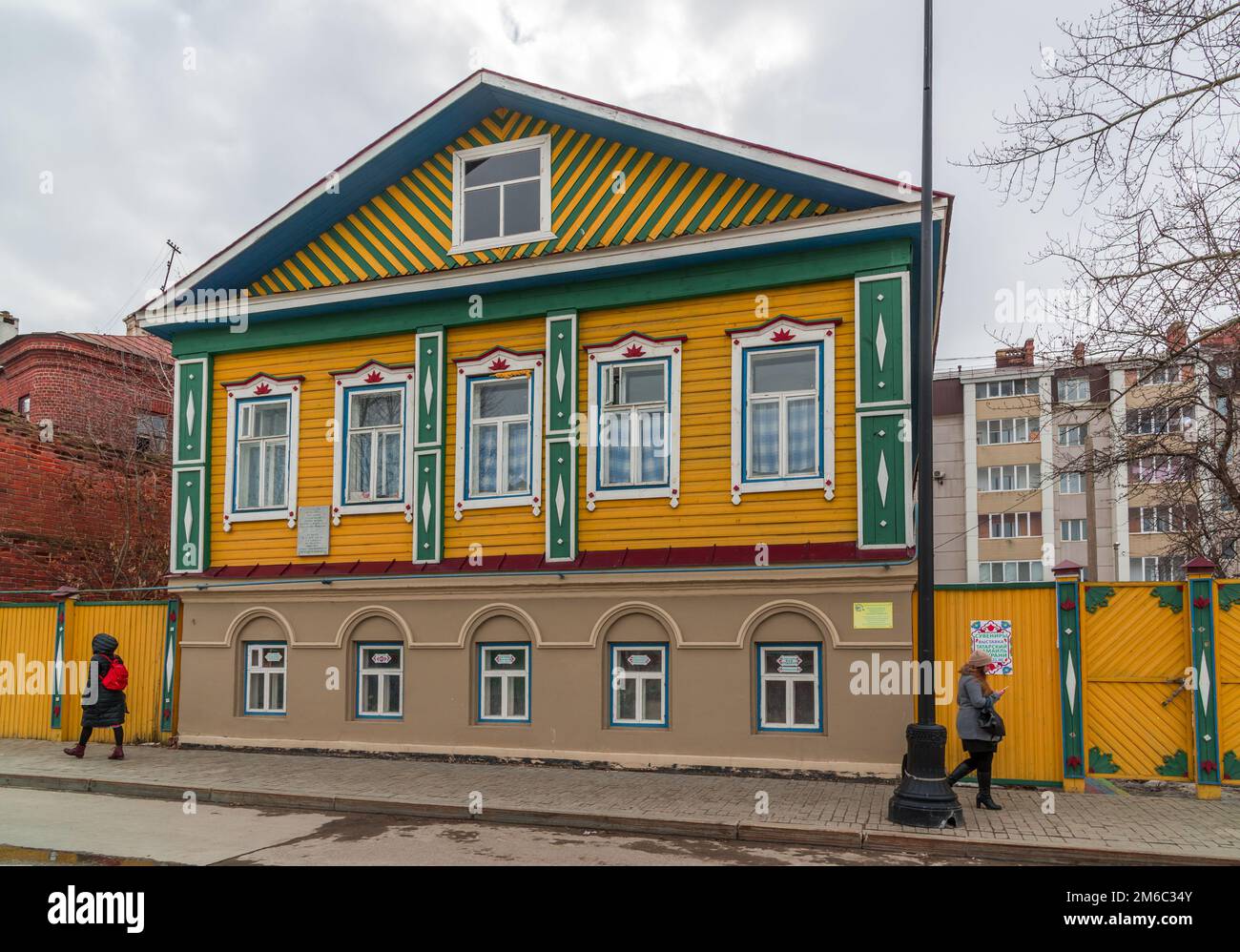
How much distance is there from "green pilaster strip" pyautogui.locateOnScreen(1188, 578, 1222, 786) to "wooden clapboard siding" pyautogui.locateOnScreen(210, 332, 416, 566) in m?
10.3

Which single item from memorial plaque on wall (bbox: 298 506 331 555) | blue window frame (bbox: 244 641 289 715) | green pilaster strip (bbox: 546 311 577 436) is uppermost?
green pilaster strip (bbox: 546 311 577 436)

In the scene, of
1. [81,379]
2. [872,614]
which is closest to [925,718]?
[872,614]

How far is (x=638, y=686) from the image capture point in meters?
14.1

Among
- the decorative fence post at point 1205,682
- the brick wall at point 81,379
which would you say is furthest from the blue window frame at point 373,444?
the brick wall at point 81,379

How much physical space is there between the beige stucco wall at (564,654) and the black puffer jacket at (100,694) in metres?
1.69

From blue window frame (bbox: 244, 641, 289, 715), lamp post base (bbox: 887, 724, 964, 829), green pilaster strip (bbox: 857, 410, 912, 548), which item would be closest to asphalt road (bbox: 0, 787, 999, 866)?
lamp post base (bbox: 887, 724, 964, 829)

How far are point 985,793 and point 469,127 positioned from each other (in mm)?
11831

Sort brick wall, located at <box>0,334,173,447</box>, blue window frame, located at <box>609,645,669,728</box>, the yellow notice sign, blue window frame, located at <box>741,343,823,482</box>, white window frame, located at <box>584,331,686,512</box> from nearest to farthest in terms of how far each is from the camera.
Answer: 1. the yellow notice sign
2. blue window frame, located at <box>741,343,823,482</box>
3. blue window frame, located at <box>609,645,669,728</box>
4. white window frame, located at <box>584,331,686,512</box>
5. brick wall, located at <box>0,334,173,447</box>

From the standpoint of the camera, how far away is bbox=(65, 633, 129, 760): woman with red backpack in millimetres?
14953

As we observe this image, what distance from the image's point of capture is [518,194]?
51.9 ft

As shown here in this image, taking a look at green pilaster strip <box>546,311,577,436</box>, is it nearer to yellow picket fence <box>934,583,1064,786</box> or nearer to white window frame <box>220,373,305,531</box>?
Answer: white window frame <box>220,373,305,531</box>

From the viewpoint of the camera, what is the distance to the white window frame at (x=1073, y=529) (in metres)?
54.4

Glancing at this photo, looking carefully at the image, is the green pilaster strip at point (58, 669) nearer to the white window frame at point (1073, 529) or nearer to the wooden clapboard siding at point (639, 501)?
the wooden clapboard siding at point (639, 501)
